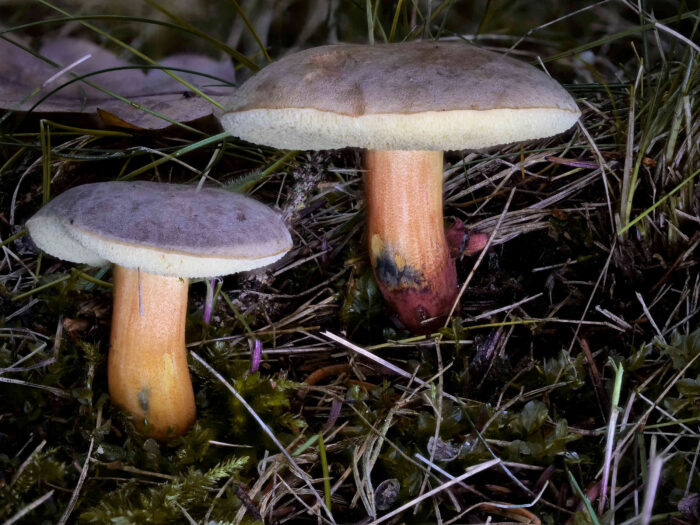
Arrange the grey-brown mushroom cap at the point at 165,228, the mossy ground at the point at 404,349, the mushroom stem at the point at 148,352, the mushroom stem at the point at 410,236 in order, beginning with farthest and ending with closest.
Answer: the mushroom stem at the point at 410,236 → the mushroom stem at the point at 148,352 → the mossy ground at the point at 404,349 → the grey-brown mushroom cap at the point at 165,228

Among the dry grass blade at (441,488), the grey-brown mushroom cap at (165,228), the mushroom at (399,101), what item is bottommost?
the dry grass blade at (441,488)

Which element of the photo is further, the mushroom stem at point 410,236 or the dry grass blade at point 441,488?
the mushroom stem at point 410,236

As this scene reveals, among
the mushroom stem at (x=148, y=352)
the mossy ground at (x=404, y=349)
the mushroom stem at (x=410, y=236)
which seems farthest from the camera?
the mushroom stem at (x=410, y=236)

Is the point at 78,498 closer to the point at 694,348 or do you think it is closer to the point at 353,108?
the point at 353,108

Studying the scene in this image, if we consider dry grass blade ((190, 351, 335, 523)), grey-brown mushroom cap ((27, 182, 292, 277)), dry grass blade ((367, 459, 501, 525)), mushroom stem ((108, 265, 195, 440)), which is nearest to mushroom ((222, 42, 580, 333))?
grey-brown mushroom cap ((27, 182, 292, 277))

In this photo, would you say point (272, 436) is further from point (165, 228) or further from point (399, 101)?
point (399, 101)

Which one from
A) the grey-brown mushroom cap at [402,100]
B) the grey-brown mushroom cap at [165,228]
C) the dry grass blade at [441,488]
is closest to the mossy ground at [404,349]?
Result: the dry grass blade at [441,488]

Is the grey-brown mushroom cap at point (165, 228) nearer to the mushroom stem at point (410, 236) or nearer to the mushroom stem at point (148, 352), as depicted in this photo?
the mushroom stem at point (148, 352)
